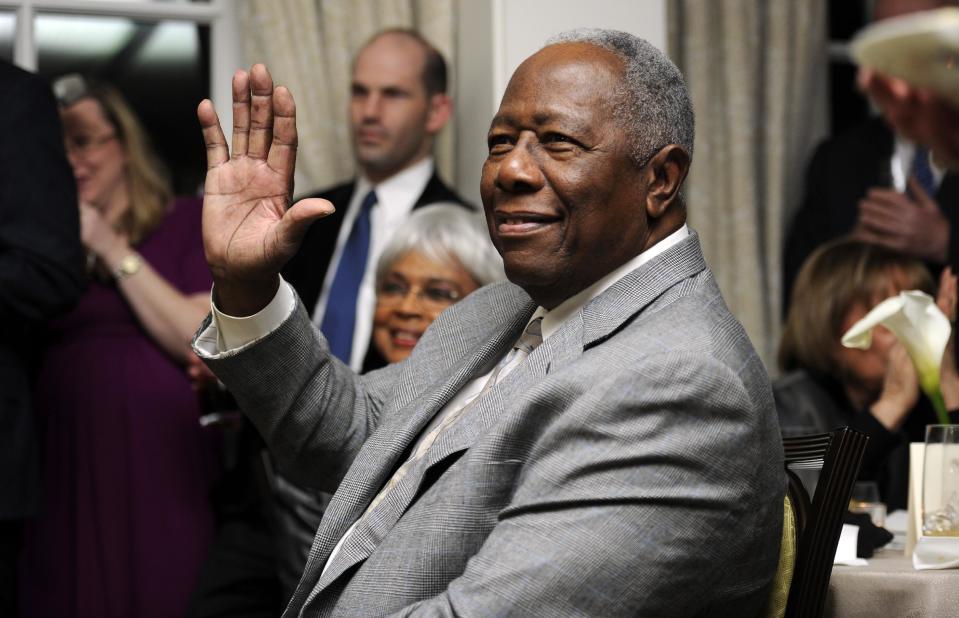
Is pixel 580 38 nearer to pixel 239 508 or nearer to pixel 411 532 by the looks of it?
pixel 411 532

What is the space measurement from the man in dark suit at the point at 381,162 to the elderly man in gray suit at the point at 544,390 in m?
1.53

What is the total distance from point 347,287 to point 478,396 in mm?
1760

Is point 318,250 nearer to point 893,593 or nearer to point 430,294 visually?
point 430,294

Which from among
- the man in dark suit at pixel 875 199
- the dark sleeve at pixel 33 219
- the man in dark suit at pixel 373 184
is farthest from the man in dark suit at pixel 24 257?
the man in dark suit at pixel 875 199

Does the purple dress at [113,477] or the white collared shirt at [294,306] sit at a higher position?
the white collared shirt at [294,306]

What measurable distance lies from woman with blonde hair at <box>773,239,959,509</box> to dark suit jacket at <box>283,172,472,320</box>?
36.2 inches

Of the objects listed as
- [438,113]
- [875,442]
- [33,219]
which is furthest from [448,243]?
[875,442]

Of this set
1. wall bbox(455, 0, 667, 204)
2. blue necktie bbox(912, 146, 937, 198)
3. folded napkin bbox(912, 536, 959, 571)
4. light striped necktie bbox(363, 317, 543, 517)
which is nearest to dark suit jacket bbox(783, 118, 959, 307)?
blue necktie bbox(912, 146, 937, 198)

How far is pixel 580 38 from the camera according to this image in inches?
66.9

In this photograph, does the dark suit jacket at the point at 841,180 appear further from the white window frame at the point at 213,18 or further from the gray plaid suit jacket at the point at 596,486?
the gray plaid suit jacket at the point at 596,486

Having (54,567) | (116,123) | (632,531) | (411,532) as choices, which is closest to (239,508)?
(54,567)

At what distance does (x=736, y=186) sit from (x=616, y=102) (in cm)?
252

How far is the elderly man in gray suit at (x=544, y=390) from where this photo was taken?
1447mm

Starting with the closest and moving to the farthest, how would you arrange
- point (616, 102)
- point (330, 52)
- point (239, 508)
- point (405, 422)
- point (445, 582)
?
1. point (445, 582)
2. point (616, 102)
3. point (405, 422)
4. point (239, 508)
5. point (330, 52)
